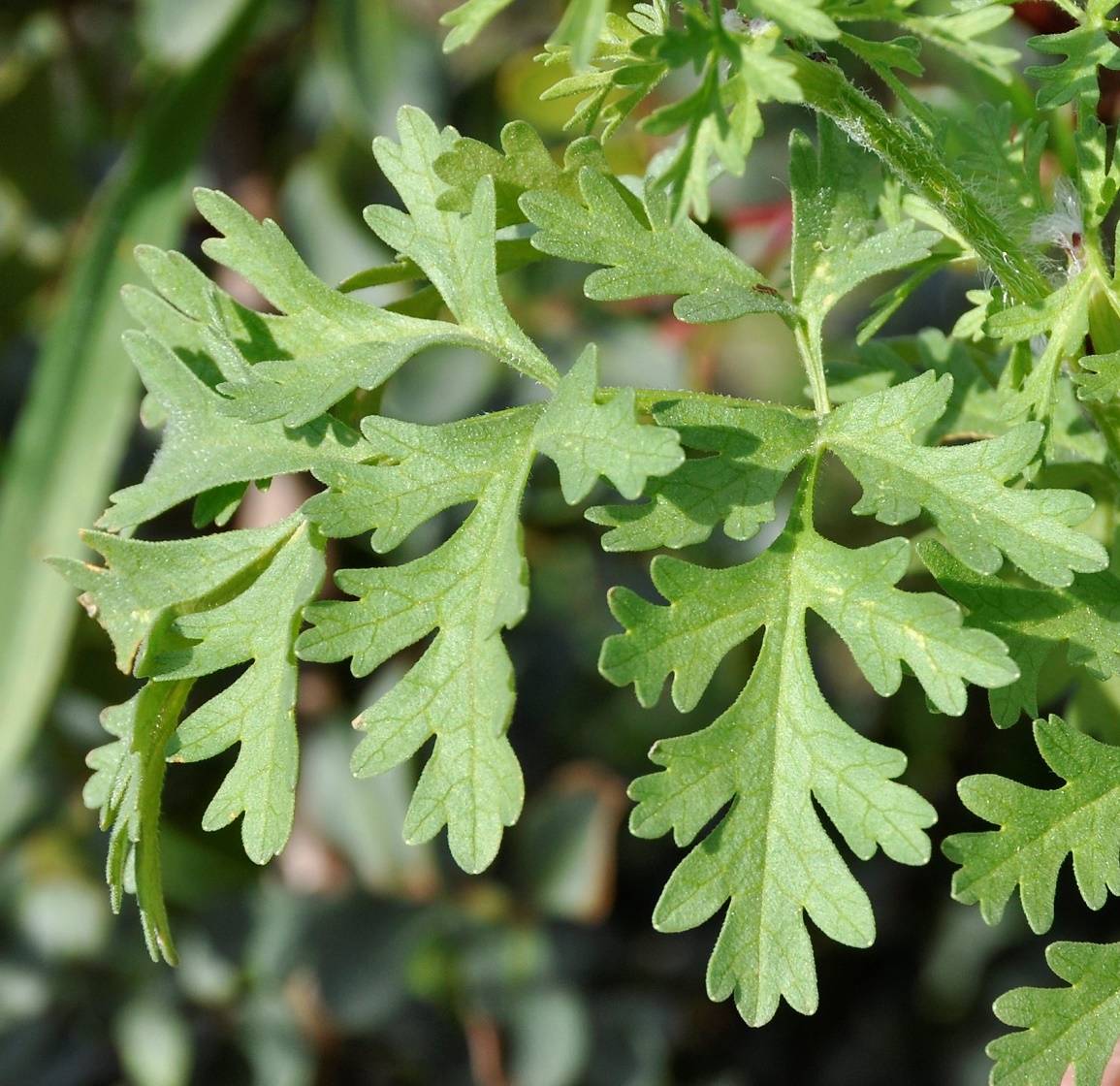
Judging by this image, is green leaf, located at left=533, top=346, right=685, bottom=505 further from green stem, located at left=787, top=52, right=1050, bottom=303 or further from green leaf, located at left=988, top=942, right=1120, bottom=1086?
green leaf, located at left=988, top=942, right=1120, bottom=1086

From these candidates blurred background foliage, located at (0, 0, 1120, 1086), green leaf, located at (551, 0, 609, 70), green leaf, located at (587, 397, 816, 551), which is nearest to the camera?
green leaf, located at (551, 0, 609, 70)

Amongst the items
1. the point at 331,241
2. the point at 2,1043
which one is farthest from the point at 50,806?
the point at 331,241

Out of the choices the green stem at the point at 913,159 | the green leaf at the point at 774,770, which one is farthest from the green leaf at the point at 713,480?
the green stem at the point at 913,159

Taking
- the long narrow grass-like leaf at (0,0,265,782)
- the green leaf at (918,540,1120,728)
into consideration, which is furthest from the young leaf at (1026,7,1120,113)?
the long narrow grass-like leaf at (0,0,265,782)

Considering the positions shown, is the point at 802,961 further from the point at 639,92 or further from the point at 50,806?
the point at 50,806

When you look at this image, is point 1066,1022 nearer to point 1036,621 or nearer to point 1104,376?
point 1036,621

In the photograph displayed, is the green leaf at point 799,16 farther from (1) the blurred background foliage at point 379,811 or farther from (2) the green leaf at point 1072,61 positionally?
(1) the blurred background foliage at point 379,811
